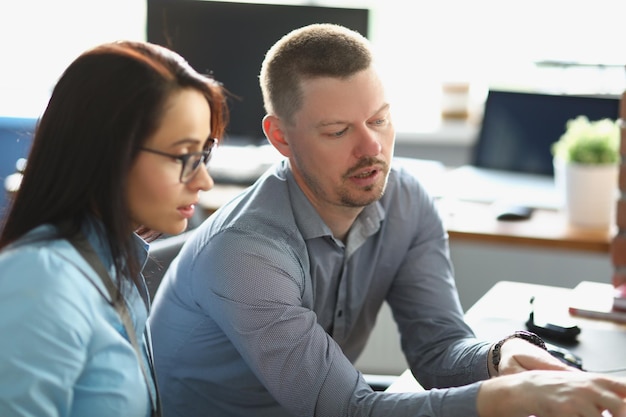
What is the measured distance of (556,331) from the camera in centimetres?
193

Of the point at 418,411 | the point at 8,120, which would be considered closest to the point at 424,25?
the point at 8,120

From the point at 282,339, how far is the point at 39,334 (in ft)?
1.71

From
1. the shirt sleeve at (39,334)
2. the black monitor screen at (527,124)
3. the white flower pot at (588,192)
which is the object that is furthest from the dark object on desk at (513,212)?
the shirt sleeve at (39,334)

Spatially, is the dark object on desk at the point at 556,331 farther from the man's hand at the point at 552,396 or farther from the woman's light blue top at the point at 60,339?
the woman's light blue top at the point at 60,339

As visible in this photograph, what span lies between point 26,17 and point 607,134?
3.03 metres

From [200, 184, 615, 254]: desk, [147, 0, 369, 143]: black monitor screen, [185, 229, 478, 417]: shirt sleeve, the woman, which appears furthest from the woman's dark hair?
[147, 0, 369, 143]: black monitor screen

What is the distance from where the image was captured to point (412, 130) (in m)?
4.35

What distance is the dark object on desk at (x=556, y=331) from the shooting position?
1924 mm

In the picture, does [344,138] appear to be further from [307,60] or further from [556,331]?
[556,331]

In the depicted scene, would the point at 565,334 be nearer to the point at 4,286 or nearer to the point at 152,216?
the point at 152,216

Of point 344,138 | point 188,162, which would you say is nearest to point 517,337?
point 344,138

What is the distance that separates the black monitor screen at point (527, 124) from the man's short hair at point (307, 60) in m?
1.72

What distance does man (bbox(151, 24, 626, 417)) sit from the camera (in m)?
1.57

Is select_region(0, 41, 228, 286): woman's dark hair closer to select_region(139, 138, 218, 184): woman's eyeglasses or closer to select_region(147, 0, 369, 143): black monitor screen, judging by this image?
select_region(139, 138, 218, 184): woman's eyeglasses
